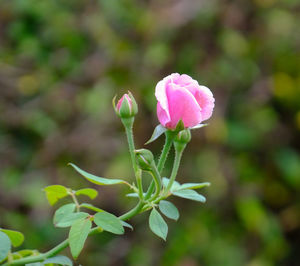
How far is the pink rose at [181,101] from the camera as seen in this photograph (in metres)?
0.60

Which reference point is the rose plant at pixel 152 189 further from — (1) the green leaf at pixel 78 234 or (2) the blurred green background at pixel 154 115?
(2) the blurred green background at pixel 154 115

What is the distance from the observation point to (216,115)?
7.53 ft

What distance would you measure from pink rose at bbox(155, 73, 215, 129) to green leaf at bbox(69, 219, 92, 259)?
144 mm

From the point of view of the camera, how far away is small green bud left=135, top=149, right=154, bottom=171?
0.58 meters

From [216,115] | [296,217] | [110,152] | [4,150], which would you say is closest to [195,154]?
[216,115]

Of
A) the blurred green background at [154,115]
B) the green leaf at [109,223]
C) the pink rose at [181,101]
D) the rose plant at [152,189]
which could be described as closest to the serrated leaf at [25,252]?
the rose plant at [152,189]

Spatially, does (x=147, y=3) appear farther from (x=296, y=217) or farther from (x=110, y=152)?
(x=296, y=217)

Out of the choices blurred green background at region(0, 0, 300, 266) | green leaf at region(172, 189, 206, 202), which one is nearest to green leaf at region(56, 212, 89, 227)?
green leaf at region(172, 189, 206, 202)

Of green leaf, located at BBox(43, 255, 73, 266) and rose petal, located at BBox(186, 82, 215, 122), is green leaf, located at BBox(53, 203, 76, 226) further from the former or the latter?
rose petal, located at BBox(186, 82, 215, 122)

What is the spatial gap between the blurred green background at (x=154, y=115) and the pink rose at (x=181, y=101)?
144 centimetres

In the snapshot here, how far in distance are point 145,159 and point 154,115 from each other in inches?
65.4

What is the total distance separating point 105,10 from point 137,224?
39.9 inches

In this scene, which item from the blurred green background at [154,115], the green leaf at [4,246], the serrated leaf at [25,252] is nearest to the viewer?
the green leaf at [4,246]

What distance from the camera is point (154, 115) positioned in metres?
2.24
